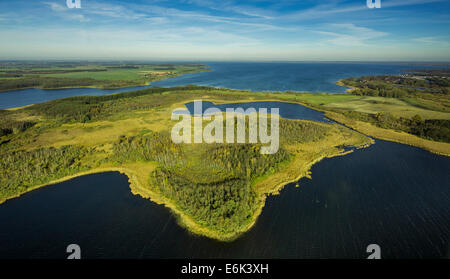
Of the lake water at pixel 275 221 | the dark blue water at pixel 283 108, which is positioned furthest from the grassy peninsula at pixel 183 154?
the dark blue water at pixel 283 108

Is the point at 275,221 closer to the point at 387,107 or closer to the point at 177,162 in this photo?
the point at 177,162

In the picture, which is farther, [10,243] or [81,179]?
[81,179]

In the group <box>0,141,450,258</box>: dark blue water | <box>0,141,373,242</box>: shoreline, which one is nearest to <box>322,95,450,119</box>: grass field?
<box>0,141,450,258</box>: dark blue water

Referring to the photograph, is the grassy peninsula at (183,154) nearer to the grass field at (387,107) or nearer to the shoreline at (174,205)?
the shoreline at (174,205)

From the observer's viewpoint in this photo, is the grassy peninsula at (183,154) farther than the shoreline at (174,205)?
Yes

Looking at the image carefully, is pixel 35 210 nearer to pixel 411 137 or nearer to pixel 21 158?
pixel 21 158
